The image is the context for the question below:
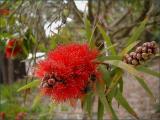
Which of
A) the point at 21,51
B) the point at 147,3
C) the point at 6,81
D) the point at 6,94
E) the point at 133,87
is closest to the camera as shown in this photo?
the point at 21,51

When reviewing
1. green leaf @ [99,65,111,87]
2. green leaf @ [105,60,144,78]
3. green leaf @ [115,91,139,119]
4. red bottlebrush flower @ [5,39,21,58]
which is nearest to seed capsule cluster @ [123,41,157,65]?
green leaf @ [105,60,144,78]

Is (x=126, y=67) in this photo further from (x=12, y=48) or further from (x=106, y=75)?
(x=12, y=48)

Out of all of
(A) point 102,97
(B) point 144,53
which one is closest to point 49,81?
(A) point 102,97

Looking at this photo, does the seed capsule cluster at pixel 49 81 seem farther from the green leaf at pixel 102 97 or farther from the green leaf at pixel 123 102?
the green leaf at pixel 123 102

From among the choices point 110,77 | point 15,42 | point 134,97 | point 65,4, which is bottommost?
point 134,97

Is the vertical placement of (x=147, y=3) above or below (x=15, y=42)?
above

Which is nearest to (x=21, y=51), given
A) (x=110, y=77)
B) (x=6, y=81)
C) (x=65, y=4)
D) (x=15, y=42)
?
(x=15, y=42)

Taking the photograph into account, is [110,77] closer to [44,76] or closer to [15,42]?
[44,76]
